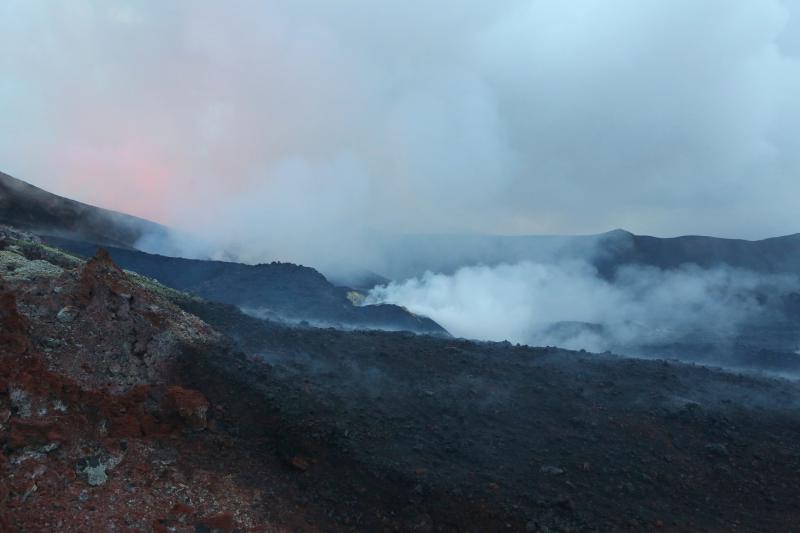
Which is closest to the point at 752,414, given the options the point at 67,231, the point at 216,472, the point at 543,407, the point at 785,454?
the point at 785,454

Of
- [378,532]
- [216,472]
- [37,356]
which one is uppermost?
[37,356]

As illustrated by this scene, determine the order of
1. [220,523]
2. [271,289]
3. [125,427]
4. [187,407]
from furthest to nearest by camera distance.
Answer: [271,289] → [187,407] → [125,427] → [220,523]

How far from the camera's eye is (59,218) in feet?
116

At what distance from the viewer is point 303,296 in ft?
95.0

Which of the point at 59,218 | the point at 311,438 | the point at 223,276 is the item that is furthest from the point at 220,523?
the point at 59,218

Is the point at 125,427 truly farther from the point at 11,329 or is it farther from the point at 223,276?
the point at 223,276

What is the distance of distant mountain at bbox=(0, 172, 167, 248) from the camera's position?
32594mm

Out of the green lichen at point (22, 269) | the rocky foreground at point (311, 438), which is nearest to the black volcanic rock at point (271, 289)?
the rocky foreground at point (311, 438)

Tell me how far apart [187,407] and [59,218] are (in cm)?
3092

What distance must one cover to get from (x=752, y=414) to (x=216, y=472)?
13.1 metres

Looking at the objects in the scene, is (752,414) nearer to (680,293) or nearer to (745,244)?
(680,293)

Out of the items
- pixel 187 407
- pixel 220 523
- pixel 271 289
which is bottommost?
pixel 220 523

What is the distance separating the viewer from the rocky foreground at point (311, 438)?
27.8ft

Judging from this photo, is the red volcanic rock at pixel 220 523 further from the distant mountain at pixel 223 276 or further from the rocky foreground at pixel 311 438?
the distant mountain at pixel 223 276
